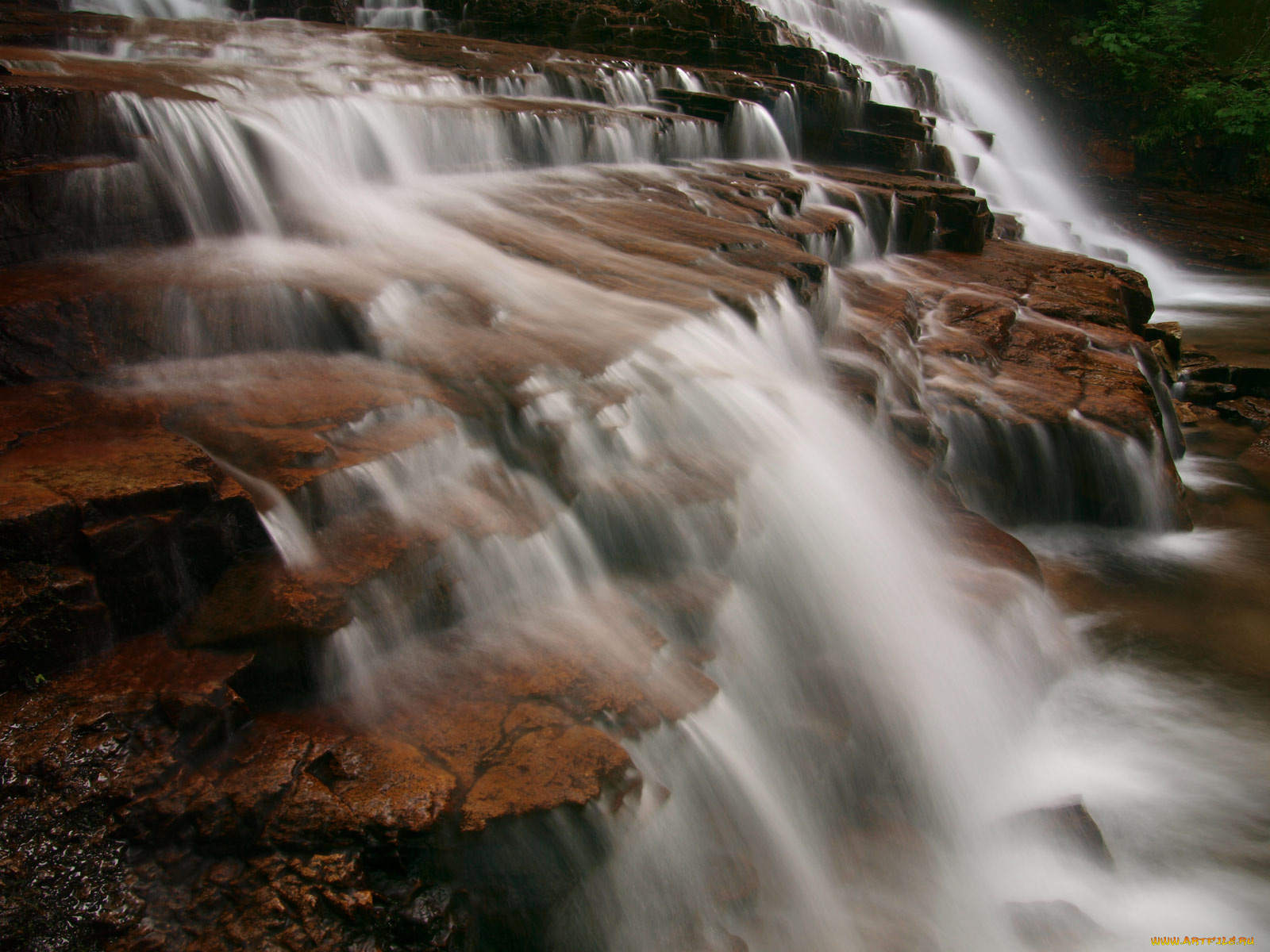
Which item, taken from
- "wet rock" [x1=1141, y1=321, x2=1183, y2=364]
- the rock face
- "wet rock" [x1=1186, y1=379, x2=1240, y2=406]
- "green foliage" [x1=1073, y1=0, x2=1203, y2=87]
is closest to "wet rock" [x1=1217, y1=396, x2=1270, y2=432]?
"wet rock" [x1=1186, y1=379, x2=1240, y2=406]

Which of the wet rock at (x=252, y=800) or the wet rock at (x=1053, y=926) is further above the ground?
the wet rock at (x=252, y=800)

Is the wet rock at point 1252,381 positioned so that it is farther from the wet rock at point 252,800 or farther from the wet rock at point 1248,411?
the wet rock at point 252,800

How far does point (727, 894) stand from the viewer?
10.0 ft

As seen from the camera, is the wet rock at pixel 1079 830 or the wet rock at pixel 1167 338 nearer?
the wet rock at pixel 1079 830

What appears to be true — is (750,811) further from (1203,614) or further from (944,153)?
(944,153)

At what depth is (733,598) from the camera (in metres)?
3.97

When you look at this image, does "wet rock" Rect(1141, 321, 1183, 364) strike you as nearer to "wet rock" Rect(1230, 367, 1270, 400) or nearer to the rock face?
"wet rock" Rect(1230, 367, 1270, 400)

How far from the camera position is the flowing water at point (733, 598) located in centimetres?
323

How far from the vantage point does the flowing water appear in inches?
127

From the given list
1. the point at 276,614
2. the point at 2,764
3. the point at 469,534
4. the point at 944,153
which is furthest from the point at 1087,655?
the point at 944,153

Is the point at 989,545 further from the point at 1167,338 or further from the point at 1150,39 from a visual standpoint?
the point at 1150,39

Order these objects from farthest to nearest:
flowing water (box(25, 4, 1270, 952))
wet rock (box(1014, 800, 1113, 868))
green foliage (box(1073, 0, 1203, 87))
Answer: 1. green foliage (box(1073, 0, 1203, 87))
2. wet rock (box(1014, 800, 1113, 868))
3. flowing water (box(25, 4, 1270, 952))

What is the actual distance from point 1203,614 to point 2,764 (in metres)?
6.40

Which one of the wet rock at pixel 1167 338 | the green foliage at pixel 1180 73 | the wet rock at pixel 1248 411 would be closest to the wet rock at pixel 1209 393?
the wet rock at pixel 1248 411
